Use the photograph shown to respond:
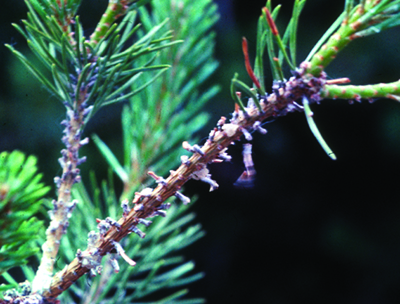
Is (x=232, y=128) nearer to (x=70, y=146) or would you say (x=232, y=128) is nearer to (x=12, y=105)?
(x=70, y=146)

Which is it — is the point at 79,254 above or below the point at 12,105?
below

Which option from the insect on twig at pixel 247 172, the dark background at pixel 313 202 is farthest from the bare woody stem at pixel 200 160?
the dark background at pixel 313 202

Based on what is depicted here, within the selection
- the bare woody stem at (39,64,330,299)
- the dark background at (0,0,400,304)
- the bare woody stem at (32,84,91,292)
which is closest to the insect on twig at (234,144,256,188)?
the bare woody stem at (39,64,330,299)

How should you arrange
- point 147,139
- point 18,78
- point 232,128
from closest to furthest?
point 232,128 < point 147,139 < point 18,78

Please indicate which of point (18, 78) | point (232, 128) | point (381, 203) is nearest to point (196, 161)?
point (232, 128)

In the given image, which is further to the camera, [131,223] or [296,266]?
[296,266]

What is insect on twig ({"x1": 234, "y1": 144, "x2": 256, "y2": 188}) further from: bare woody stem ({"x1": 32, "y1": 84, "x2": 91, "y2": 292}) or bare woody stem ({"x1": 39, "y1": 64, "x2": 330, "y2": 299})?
bare woody stem ({"x1": 32, "y1": 84, "x2": 91, "y2": 292})

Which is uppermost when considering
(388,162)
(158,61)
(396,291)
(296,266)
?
(158,61)

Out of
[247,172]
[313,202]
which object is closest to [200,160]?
[247,172]
